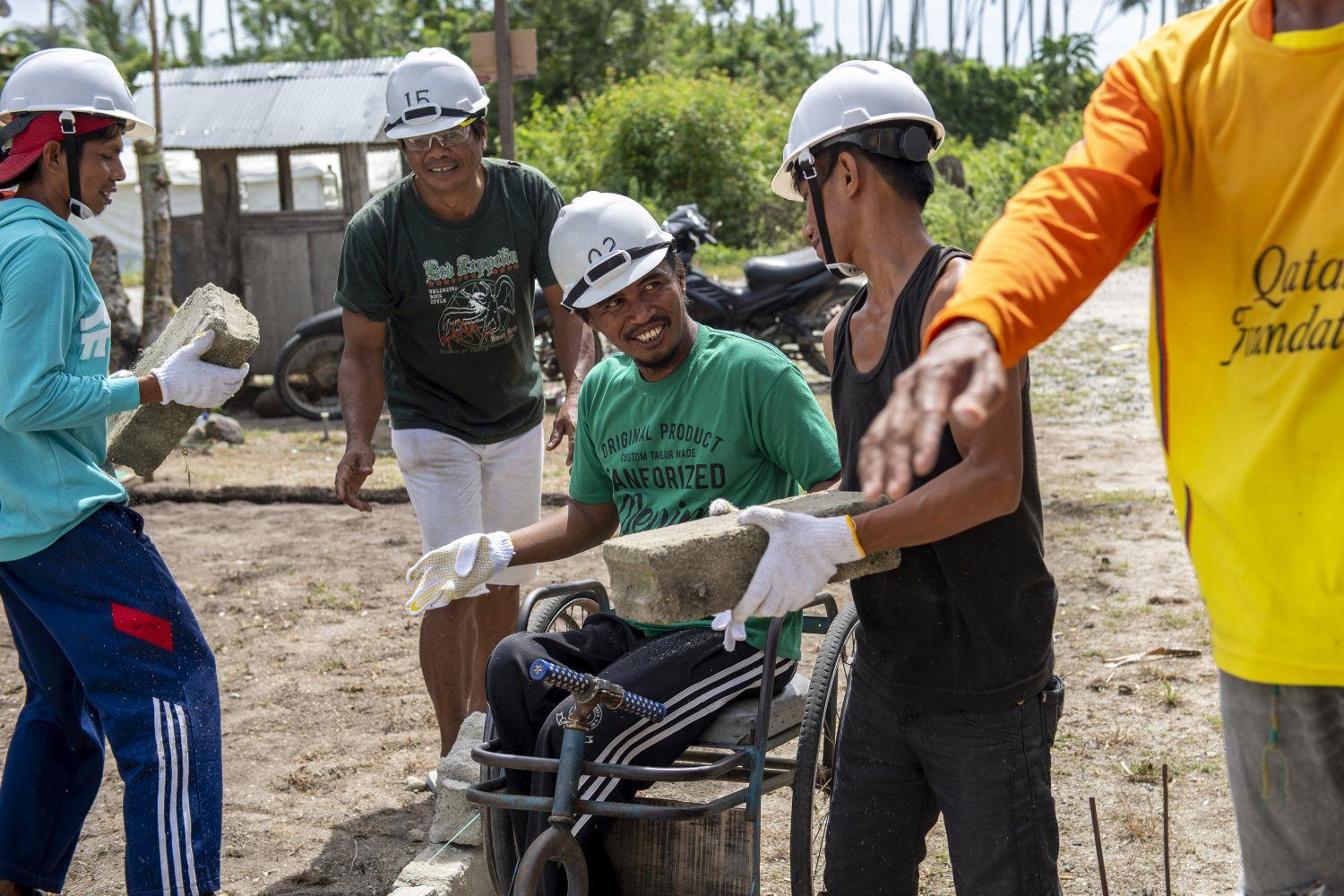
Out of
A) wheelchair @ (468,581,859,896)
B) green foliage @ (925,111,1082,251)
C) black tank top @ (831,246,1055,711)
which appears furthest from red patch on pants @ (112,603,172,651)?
green foliage @ (925,111,1082,251)

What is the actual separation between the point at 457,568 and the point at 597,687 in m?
0.52

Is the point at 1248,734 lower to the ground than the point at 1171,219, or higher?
lower

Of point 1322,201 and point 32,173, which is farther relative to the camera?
point 32,173

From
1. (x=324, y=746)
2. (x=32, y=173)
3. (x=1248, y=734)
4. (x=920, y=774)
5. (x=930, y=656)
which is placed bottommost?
(x=324, y=746)

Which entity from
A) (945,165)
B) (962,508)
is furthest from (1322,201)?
(945,165)

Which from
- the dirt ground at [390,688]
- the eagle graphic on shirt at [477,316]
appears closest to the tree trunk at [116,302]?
the dirt ground at [390,688]

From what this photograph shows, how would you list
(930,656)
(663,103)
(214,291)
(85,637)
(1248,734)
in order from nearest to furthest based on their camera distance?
(1248,734) → (930,656) → (85,637) → (214,291) → (663,103)

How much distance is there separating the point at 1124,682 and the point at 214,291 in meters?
3.36

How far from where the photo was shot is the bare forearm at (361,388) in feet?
14.1

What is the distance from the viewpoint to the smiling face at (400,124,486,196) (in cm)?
413

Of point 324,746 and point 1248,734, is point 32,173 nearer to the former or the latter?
point 324,746

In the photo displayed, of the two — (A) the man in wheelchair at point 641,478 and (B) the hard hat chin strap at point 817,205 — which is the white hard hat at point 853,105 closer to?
(B) the hard hat chin strap at point 817,205

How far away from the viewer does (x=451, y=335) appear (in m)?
4.32

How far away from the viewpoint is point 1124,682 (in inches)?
185
